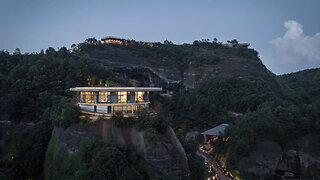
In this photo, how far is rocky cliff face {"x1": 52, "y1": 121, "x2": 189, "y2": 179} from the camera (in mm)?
18078

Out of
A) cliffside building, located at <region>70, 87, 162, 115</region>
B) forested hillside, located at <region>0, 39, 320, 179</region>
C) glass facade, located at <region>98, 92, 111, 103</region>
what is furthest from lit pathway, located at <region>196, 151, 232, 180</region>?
glass facade, located at <region>98, 92, 111, 103</region>

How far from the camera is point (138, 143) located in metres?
18.9

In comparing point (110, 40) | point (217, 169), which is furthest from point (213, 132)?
point (110, 40)

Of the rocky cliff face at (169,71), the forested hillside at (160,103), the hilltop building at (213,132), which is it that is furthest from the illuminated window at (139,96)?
the rocky cliff face at (169,71)

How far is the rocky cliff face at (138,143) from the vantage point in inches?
712

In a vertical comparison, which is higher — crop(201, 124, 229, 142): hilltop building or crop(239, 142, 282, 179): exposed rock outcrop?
crop(201, 124, 229, 142): hilltop building

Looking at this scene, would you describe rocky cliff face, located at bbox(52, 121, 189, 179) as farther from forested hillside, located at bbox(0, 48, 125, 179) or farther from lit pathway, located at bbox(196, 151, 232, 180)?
lit pathway, located at bbox(196, 151, 232, 180)

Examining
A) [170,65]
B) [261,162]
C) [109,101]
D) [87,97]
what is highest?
[170,65]

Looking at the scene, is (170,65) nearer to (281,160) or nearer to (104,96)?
(281,160)

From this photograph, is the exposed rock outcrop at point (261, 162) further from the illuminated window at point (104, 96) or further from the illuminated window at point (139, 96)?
the illuminated window at point (104, 96)

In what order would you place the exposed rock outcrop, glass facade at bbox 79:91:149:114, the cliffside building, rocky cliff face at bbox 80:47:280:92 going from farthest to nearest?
1. rocky cliff face at bbox 80:47:280:92
2. the exposed rock outcrop
3. glass facade at bbox 79:91:149:114
4. the cliffside building

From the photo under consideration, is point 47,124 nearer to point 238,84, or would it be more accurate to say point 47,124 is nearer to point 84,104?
point 84,104

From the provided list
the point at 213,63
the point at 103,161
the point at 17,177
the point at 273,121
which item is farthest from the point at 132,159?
→ the point at 213,63

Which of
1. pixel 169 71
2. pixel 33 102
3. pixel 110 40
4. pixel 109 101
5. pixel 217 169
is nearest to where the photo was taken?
pixel 109 101
